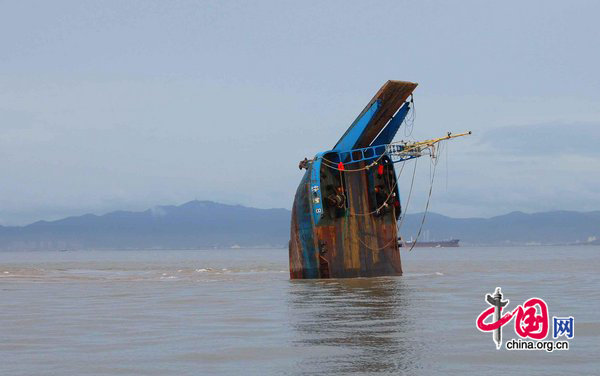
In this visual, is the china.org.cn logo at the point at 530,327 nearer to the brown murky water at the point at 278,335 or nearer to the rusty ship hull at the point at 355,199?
the brown murky water at the point at 278,335

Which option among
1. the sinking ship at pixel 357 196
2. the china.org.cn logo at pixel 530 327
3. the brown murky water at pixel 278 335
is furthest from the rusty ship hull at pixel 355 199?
the china.org.cn logo at pixel 530 327

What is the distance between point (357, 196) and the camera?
37156mm

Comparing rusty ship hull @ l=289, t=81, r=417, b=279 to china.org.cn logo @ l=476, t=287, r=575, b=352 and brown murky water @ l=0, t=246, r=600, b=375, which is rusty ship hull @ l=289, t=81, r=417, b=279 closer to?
brown murky water @ l=0, t=246, r=600, b=375

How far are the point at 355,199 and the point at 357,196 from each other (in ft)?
0.51

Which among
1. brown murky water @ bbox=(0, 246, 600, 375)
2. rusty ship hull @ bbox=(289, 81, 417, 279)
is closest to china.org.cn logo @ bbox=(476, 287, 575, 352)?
brown murky water @ bbox=(0, 246, 600, 375)

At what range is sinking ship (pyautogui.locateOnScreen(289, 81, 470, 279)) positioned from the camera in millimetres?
36594

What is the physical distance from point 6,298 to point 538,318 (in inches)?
723

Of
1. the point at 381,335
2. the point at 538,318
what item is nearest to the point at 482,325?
the point at 538,318

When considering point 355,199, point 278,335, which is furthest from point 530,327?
point 355,199

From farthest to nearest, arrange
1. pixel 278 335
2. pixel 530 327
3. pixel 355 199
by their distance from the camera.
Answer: pixel 355 199, pixel 278 335, pixel 530 327

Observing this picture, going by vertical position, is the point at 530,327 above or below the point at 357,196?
below

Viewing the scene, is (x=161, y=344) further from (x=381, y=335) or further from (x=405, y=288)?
(x=405, y=288)

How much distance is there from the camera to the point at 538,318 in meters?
18.0

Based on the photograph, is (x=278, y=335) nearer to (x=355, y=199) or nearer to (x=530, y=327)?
(x=530, y=327)
